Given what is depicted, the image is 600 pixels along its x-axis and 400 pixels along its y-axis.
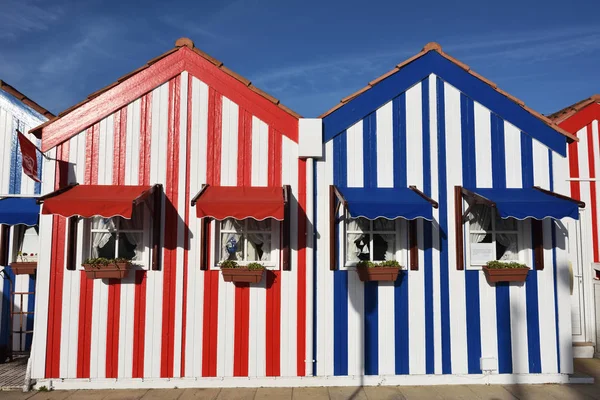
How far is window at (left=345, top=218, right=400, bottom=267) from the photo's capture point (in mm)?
6680

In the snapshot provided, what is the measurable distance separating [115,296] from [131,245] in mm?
804

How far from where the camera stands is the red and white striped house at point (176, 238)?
247 inches

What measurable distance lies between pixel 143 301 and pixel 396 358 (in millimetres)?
3999

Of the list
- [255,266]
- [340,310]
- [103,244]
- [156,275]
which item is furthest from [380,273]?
[103,244]

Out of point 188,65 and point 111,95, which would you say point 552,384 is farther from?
point 111,95

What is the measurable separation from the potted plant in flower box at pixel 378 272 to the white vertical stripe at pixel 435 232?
72 centimetres

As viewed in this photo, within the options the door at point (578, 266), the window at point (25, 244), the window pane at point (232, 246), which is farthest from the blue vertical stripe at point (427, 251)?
the window at point (25, 244)

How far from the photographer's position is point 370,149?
674 cm

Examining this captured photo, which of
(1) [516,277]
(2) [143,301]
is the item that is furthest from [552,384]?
(2) [143,301]

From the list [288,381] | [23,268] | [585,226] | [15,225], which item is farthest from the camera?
[585,226]

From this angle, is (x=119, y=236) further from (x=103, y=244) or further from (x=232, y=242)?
(x=232, y=242)

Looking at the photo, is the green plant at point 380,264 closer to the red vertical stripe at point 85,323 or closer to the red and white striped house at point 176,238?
the red and white striped house at point 176,238

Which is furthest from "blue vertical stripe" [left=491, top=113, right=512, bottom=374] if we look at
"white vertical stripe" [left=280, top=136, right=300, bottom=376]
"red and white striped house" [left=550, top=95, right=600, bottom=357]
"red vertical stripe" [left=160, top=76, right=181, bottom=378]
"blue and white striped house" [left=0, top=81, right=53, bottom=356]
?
"blue and white striped house" [left=0, top=81, right=53, bottom=356]

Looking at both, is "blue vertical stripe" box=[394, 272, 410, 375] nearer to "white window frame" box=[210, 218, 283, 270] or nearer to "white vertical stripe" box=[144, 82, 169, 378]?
"white window frame" box=[210, 218, 283, 270]
